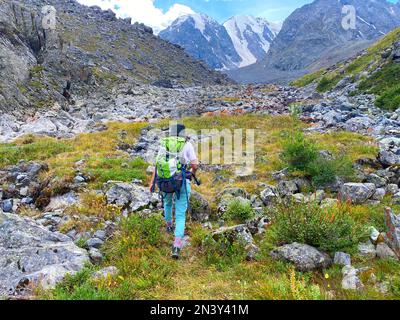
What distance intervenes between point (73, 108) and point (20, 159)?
Answer: 21.9m

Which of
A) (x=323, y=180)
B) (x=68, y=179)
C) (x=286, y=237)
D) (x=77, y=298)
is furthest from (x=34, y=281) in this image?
(x=323, y=180)

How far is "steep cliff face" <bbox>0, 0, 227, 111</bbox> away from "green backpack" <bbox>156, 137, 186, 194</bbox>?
25.3m

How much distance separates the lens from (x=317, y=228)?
6.82 meters

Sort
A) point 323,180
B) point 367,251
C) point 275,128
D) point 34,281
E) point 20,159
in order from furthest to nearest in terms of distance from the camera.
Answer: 1. point 275,128
2. point 20,159
3. point 323,180
4. point 367,251
5. point 34,281

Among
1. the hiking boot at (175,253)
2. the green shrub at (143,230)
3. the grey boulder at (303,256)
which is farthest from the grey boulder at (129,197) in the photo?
the grey boulder at (303,256)

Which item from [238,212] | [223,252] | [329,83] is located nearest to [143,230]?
[223,252]

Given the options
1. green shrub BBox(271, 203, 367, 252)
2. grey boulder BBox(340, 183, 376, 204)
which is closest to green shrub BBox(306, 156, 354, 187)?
grey boulder BBox(340, 183, 376, 204)

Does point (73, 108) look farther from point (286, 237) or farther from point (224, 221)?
point (286, 237)

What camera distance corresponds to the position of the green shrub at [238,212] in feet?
29.9

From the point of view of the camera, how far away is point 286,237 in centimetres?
712

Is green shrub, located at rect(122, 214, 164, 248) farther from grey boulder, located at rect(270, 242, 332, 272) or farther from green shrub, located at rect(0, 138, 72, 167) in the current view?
green shrub, located at rect(0, 138, 72, 167)

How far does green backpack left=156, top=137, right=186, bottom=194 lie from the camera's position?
25.1 ft

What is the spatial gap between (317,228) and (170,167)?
3.13m

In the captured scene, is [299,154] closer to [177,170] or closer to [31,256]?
[177,170]
